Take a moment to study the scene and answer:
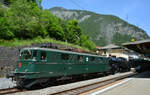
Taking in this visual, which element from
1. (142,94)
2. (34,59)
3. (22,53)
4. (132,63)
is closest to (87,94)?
(142,94)

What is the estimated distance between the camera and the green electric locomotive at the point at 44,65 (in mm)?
10141

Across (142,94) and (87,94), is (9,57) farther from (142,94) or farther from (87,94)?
(142,94)

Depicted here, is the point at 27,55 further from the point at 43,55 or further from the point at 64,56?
the point at 64,56

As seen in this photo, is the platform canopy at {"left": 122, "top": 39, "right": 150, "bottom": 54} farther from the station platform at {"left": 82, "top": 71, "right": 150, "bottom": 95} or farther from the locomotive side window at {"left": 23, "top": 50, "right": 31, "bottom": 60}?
the locomotive side window at {"left": 23, "top": 50, "right": 31, "bottom": 60}

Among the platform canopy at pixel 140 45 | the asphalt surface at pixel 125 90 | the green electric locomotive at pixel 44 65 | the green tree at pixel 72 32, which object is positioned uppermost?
the green tree at pixel 72 32

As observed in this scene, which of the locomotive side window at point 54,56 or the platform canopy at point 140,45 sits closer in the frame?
the locomotive side window at point 54,56

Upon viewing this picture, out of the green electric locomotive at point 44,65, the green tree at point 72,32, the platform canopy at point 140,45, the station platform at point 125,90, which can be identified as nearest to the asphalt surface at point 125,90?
the station platform at point 125,90

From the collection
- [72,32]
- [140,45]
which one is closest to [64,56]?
[140,45]

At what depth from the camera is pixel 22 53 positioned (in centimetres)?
1120

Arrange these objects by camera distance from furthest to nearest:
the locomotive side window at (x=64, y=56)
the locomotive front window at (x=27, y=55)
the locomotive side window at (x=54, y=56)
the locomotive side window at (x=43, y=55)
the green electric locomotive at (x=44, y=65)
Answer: the locomotive side window at (x=64, y=56) < the locomotive side window at (x=54, y=56) < the locomotive side window at (x=43, y=55) < the locomotive front window at (x=27, y=55) < the green electric locomotive at (x=44, y=65)

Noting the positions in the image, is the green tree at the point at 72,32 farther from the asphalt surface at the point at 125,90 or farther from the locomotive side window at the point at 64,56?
the asphalt surface at the point at 125,90

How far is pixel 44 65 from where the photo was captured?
1080cm

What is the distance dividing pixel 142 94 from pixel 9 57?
14.6 metres

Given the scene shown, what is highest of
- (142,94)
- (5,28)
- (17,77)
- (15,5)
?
(15,5)
